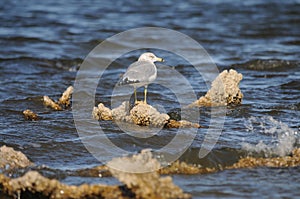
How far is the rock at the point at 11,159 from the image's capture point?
472cm

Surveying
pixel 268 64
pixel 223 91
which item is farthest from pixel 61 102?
pixel 268 64

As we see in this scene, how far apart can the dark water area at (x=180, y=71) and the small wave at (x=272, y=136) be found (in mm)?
11

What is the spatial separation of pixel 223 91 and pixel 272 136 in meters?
1.25

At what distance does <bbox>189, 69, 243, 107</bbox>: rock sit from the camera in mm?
6754

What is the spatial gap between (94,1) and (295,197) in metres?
15.6

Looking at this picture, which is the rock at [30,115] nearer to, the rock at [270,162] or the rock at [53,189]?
the rock at [53,189]

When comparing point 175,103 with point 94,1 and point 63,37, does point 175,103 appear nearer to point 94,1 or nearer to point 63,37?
point 63,37

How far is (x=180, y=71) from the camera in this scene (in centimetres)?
929

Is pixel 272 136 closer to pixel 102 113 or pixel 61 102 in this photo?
pixel 102 113

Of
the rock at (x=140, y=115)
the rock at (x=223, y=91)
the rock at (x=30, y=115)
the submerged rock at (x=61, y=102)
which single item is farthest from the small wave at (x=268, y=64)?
the rock at (x=30, y=115)

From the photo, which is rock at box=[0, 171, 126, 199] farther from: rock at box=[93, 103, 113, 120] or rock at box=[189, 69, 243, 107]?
rock at box=[189, 69, 243, 107]

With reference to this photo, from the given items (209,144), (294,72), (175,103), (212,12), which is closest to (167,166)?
(209,144)

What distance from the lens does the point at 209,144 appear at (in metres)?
5.42

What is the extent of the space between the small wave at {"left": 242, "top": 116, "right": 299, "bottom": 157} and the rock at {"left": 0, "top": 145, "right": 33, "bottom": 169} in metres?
1.89
